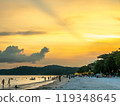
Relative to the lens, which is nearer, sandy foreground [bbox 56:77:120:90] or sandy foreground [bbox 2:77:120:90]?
sandy foreground [bbox 56:77:120:90]

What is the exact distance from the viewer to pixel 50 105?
1727 centimetres

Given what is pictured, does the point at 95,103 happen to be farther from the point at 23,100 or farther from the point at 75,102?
the point at 23,100

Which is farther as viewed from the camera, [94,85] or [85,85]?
[85,85]

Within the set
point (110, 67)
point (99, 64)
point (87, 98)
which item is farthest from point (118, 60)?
point (87, 98)

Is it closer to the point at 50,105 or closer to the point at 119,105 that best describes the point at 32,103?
the point at 50,105

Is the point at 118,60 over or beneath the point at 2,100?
over

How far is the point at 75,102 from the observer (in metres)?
17.4

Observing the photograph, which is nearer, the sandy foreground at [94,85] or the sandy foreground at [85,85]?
the sandy foreground at [94,85]

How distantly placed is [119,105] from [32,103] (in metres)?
6.76

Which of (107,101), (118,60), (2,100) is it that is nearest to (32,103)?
(2,100)

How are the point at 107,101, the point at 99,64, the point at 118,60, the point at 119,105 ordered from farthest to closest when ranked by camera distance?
the point at 99,64
the point at 118,60
the point at 107,101
the point at 119,105

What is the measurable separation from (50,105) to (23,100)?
A: 235 cm

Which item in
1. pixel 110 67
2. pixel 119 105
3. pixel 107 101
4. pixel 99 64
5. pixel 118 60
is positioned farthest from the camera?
pixel 99 64

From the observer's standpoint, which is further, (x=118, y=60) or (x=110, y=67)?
(x=110, y=67)
